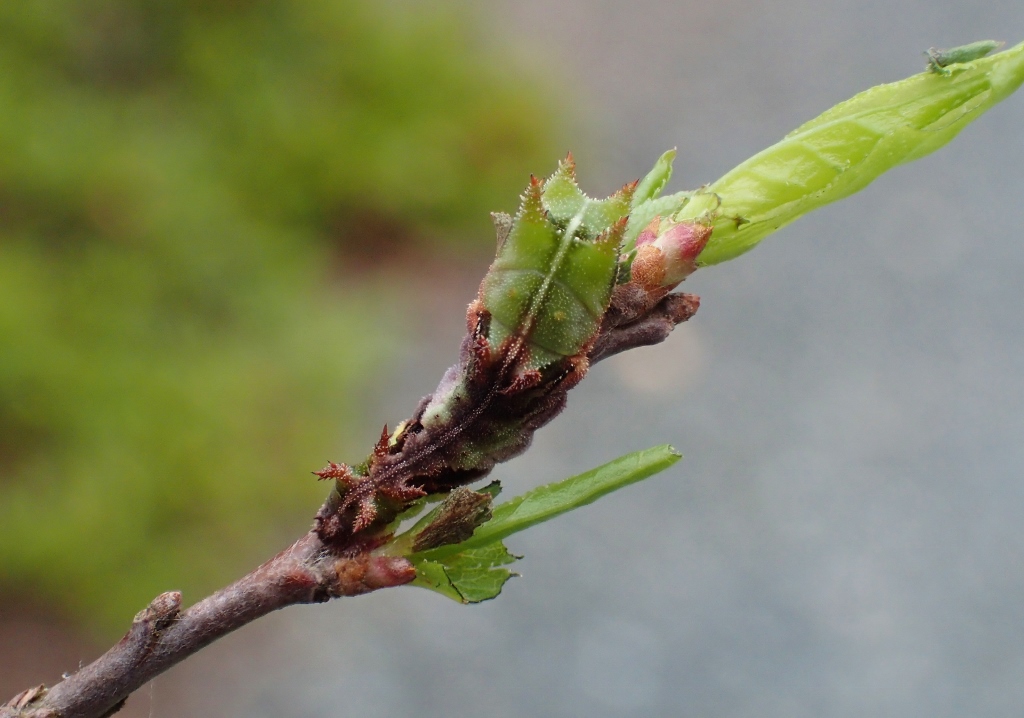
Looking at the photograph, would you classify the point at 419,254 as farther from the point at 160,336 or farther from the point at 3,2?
the point at 3,2

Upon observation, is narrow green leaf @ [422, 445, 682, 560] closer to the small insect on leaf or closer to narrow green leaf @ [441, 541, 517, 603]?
narrow green leaf @ [441, 541, 517, 603]

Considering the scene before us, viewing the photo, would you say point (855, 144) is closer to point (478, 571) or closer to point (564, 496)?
point (564, 496)

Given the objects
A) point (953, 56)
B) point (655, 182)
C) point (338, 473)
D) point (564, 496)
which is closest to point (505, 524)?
point (564, 496)

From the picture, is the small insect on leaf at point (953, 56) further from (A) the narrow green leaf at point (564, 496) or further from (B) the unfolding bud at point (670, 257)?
(A) the narrow green leaf at point (564, 496)

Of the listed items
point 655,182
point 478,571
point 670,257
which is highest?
point 655,182

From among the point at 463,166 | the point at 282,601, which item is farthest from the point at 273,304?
the point at 282,601

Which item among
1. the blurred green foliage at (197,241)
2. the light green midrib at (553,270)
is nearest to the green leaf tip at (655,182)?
the light green midrib at (553,270)

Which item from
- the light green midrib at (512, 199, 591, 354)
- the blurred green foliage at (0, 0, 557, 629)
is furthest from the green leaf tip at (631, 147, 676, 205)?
the blurred green foliage at (0, 0, 557, 629)
